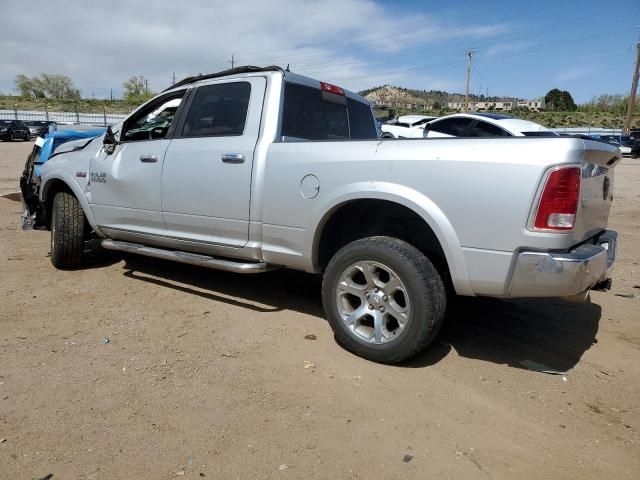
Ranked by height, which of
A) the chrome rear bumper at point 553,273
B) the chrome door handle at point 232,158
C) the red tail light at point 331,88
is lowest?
the chrome rear bumper at point 553,273

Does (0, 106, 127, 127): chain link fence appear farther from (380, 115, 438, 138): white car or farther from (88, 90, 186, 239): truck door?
(88, 90, 186, 239): truck door

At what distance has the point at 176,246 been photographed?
14.6 ft

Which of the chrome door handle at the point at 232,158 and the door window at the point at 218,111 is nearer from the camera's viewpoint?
the chrome door handle at the point at 232,158

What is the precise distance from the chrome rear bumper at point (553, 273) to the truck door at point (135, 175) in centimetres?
303

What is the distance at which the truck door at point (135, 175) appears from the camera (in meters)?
4.49

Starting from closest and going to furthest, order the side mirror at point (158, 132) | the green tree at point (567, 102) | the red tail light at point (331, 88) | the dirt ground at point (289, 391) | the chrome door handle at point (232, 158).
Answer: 1. the dirt ground at point (289, 391)
2. the chrome door handle at point (232, 158)
3. the red tail light at point (331, 88)
4. the side mirror at point (158, 132)
5. the green tree at point (567, 102)

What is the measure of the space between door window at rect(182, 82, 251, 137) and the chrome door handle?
0.21 m

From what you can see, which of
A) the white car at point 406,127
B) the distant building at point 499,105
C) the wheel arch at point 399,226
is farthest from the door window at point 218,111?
the distant building at point 499,105

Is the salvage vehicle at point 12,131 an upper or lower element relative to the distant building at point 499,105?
lower

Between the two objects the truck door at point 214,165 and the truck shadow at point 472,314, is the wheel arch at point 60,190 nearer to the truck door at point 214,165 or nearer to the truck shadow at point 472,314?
the truck shadow at point 472,314

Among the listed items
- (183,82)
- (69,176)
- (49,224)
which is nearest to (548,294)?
(183,82)

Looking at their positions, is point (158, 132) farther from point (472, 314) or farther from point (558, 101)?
point (558, 101)

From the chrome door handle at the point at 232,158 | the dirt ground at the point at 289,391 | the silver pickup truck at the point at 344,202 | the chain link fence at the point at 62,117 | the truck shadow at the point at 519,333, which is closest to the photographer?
the dirt ground at the point at 289,391

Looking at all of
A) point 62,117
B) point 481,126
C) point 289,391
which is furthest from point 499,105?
point 289,391
